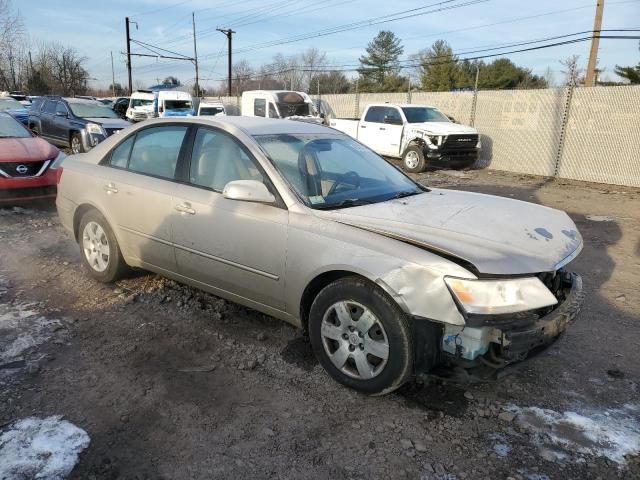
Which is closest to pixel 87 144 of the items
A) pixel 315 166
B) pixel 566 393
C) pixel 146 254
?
pixel 146 254

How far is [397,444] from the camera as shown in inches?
108

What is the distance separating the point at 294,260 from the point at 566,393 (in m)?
1.95

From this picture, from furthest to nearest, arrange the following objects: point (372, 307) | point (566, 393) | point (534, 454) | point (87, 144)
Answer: point (87, 144) < point (566, 393) < point (372, 307) < point (534, 454)

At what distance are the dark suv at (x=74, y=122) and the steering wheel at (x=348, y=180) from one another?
10.4 metres

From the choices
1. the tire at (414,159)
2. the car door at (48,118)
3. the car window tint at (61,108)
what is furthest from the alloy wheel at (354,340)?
the car door at (48,118)

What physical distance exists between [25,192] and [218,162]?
554 centimetres

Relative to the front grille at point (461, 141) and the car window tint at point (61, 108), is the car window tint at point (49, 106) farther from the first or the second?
the front grille at point (461, 141)

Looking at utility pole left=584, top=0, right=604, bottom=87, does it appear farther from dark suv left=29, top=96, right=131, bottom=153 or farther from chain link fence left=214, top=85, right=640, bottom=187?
dark suv left=29, top=96, right=131, bottom=153

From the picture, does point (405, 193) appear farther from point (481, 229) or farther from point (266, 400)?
point (266, 400)

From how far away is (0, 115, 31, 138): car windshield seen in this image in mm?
8841

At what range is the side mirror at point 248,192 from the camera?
336cm

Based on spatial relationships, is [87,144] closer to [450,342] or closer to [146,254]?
[146,254]

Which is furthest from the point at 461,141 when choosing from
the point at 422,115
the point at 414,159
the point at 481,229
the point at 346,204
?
the point at 481,229

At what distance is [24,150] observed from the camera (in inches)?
321
